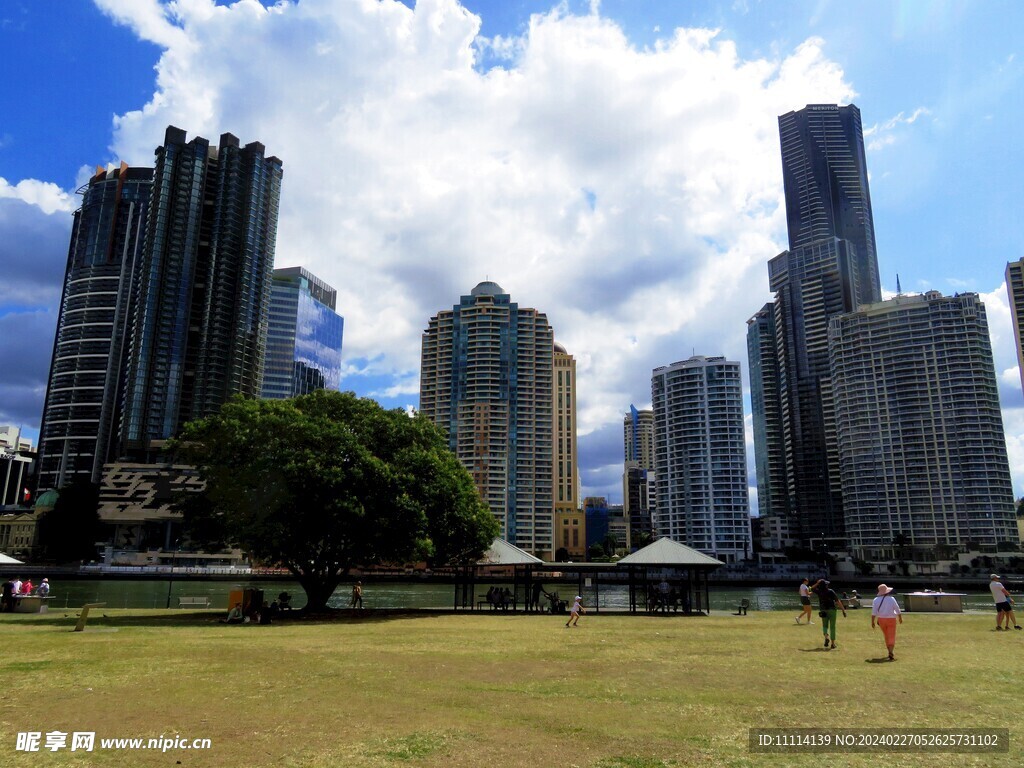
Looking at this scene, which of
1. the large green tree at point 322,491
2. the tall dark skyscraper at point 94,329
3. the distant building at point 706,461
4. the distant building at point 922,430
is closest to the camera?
the large green tree at point 322,491

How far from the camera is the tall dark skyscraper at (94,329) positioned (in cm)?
15412

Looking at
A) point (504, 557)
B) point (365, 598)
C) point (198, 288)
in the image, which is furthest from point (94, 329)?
point (504, 557)

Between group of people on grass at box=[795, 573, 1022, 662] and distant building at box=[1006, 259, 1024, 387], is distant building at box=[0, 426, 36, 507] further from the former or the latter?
distant building at box=[1006, 259, 1024, 387]

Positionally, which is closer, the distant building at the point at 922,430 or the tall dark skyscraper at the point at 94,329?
the distant building at the point at 922,430

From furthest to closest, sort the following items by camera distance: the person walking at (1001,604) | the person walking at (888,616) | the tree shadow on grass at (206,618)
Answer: the tree shadow on grass at (206,618) < the person walking at (1001,604) < the person walking at (888,616)

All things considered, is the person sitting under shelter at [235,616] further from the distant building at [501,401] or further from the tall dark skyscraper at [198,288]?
the distant building at [501,401]

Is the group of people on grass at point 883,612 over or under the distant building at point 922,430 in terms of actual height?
under

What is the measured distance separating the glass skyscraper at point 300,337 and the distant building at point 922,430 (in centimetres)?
12649

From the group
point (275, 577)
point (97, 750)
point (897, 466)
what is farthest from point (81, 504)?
point (897, 466)

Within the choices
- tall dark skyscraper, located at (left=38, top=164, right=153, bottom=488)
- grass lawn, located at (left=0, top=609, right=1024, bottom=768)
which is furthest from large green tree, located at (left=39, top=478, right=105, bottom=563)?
grass lawn, located at (left=0, top=609, right=1024, bottom=768)

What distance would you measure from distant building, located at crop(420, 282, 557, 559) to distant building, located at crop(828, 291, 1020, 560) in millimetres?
69235

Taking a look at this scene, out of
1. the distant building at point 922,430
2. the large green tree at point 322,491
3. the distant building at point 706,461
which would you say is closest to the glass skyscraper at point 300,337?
the distant building at point 706,461

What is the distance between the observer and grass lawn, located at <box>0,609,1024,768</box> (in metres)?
7.88

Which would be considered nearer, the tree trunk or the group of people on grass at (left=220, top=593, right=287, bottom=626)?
the group of people on grass at (left=220, top=593, right=287, bottom=626)
